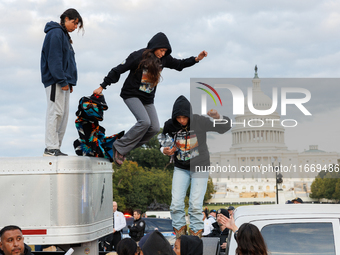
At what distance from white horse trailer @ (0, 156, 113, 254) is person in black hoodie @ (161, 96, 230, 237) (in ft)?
5.69

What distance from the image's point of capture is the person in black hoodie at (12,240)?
4.26 metres

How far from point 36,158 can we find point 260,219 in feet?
7.37

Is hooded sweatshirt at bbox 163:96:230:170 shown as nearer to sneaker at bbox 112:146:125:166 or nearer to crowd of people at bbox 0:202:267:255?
sneaker at bbox 112:146:125:166

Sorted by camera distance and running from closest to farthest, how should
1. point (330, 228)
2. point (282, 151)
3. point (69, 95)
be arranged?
point (330, 228)
point (69, 95)
point (282, 151)

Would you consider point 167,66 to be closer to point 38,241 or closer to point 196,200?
point 196,200

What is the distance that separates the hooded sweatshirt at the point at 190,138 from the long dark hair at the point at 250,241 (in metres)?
2.25

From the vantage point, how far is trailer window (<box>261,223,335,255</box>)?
13.3ft

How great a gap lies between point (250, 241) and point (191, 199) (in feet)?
7.27

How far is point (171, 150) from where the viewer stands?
6.09 m

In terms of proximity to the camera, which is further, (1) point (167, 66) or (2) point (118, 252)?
(1) point (167, 66)

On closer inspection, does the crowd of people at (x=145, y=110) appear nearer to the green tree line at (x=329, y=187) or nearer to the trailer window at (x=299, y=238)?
the trailer window at (x=299, y=238)

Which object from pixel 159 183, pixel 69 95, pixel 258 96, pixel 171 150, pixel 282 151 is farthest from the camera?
pixel 258 96

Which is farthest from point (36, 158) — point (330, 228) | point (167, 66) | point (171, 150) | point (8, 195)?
point (330, 228)

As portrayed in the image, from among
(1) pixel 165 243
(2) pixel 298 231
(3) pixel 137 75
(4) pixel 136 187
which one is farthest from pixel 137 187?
(2) pixel 298 231
